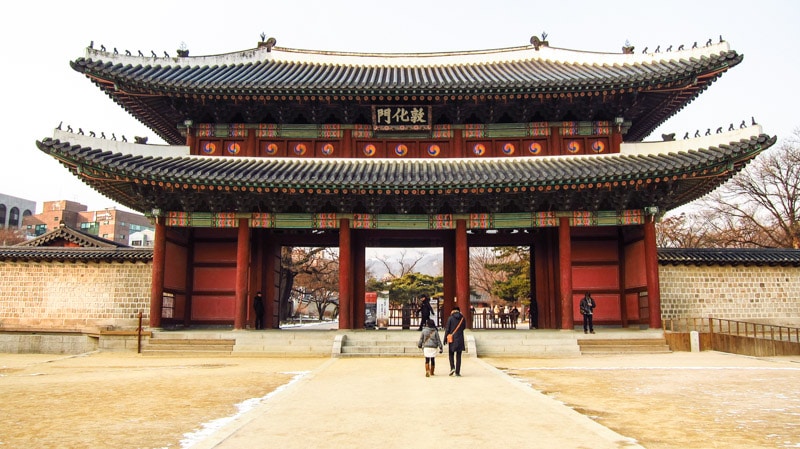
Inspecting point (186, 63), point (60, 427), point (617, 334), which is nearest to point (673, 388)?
point (617, 334)

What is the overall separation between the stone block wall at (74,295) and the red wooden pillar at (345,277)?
297 inches

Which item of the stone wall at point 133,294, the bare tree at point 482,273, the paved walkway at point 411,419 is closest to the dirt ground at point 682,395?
the paved walkway at point 411,419

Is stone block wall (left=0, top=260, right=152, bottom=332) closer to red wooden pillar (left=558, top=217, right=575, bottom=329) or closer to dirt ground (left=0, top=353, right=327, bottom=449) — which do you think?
dirt ground (left=0, top=353, right=327, bottom=449)

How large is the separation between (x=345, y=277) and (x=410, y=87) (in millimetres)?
7164

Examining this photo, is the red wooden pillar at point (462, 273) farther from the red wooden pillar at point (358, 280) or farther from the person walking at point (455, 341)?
the person walking at point (455, 341)

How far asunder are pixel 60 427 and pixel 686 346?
18.5 m

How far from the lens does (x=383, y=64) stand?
2705cm

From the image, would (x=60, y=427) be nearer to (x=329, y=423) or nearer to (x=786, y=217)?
(x=329, y=423)

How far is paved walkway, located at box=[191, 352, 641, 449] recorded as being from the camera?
6844 mm

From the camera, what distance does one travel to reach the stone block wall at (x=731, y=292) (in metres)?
22.3

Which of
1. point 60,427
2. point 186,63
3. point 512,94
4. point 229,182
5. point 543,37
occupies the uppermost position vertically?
point 543,37

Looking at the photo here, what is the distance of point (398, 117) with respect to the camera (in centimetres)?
2281

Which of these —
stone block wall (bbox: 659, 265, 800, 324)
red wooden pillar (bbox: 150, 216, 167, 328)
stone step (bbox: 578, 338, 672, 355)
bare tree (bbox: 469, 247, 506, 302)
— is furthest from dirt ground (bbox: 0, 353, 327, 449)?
bare tree (bbox: 469, 247, 506, 302)

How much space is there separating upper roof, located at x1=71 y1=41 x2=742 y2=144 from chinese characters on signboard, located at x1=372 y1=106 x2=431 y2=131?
30 centimetres
